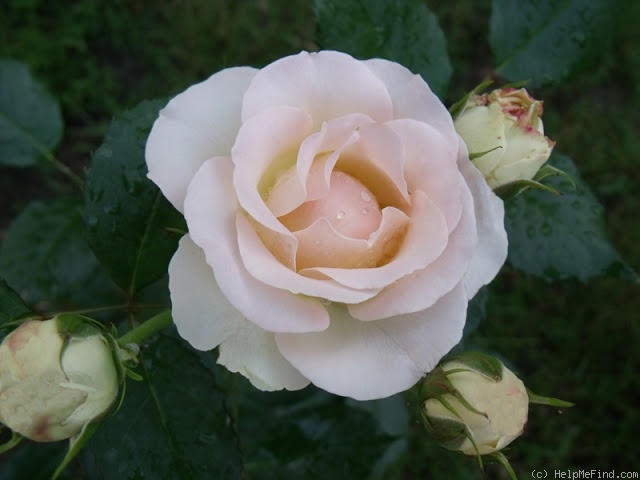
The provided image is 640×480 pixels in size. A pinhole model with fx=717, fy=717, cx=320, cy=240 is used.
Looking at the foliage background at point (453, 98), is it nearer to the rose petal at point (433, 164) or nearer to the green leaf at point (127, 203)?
the green leaf at point (127, 203)

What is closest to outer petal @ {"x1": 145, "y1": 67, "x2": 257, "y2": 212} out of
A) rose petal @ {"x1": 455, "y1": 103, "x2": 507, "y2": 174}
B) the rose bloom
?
the rose bloom

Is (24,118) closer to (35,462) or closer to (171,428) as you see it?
(35,462)

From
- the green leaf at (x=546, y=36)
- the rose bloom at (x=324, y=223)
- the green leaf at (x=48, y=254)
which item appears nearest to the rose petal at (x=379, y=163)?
the rose bloom at (x=324, y=223)

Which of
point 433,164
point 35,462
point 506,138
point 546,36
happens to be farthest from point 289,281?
point 35,462

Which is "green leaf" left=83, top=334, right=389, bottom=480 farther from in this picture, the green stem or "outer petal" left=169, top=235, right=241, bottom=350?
"outer petal" left=169, top=235, right=241, bottom=350

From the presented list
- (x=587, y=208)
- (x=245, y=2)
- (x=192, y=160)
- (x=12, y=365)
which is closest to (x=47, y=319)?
(x=12, y=365)
